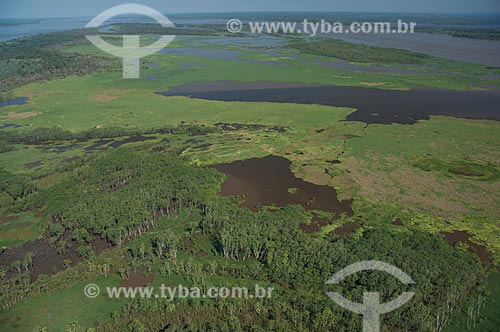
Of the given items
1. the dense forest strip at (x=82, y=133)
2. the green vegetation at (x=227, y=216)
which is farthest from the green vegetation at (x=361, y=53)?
the dense forest strip at (x=82, y=133)

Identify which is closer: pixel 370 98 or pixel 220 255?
pixel 220 255

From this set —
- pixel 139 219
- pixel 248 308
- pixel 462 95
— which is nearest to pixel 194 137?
pixel 139 219

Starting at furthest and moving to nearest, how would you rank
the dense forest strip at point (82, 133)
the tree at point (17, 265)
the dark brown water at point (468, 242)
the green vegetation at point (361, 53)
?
the green vegetation at point (361, 53) < the dense forest strip at point (82, 133) < the dark brown water at point (468, 242) < the tree at point (17, 265)

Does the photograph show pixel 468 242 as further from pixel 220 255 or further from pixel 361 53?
pixel 361 53

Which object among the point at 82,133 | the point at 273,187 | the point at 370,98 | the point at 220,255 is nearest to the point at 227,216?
the point at 220,255

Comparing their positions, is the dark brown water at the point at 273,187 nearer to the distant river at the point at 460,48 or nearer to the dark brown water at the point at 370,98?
the dark brown water at the point at 370,98
